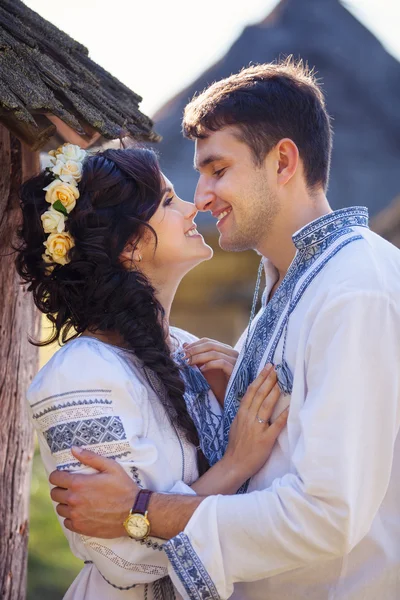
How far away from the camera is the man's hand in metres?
2.41

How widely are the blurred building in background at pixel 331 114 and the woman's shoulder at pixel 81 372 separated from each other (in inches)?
236

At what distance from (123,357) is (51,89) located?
1.04m

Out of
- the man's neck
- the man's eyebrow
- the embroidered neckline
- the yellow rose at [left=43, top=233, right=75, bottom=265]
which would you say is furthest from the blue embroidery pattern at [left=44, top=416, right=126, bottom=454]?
the man's eyebrow

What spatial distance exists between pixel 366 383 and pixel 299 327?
36 centimetres

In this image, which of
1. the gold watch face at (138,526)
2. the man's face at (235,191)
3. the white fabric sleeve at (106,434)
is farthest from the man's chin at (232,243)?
the gold watch face at (138,526)

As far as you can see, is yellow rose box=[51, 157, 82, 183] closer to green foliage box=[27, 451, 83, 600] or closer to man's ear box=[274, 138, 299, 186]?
man's ear box=[274, 138, 299, 186]

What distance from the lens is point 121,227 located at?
2887mm

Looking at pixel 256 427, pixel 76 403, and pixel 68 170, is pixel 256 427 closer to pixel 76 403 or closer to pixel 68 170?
pixel 76 403

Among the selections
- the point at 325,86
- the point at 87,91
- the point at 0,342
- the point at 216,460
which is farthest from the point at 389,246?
the point at 325,86

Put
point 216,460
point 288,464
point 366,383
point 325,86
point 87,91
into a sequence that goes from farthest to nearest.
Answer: point 325,86
point 87,91
point 216,460
point 288,464
point 366,383

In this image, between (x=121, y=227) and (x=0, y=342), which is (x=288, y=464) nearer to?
(x=121, y=227)

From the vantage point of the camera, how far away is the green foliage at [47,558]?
6.31 m

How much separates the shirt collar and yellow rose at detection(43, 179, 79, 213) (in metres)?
0.80

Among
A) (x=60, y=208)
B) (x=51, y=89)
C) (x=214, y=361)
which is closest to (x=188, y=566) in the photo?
(x=214, y=361)
